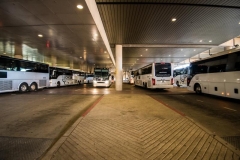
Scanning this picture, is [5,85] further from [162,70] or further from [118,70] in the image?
[162,70]

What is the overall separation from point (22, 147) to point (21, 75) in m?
12.4

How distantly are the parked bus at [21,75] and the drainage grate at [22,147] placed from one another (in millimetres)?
10332

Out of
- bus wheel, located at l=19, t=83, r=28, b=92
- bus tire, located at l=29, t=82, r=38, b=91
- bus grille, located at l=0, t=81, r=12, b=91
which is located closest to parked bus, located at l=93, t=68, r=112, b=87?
bus tire, located at l=29, t=82, r=38, b=91

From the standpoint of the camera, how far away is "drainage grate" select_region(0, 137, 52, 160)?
236 cm

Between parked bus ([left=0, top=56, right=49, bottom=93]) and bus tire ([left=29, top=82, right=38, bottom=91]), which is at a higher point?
parked bus ([left=0, top=56, right=49, bottom=93])

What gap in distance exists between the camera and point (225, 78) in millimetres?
7996

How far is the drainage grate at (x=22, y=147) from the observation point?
236 centimetres

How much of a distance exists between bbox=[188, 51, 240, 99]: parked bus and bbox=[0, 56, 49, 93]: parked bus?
16.3m

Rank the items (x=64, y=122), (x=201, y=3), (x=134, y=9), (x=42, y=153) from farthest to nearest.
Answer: (x=134, y=9) < (x=201, y=3) < (x=64, y=122) < (x=42, y=153)

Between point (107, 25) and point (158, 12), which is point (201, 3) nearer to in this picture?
point (158, 12)

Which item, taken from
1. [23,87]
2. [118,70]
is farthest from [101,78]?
[23,87]

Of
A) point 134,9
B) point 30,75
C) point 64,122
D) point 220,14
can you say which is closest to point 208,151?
point 64,122

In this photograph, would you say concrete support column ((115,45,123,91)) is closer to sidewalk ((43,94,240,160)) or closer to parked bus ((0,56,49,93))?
parked bus ((0,56,49,93))

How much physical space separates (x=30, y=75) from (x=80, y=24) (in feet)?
29.9
